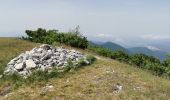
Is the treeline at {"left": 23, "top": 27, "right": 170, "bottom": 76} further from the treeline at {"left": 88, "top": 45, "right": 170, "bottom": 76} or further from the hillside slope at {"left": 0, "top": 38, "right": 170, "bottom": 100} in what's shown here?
the hillside slope at {"left": 0, "top": 38, "right": 170, "bottom": 100}

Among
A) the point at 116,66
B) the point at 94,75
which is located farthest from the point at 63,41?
the point at 94,75

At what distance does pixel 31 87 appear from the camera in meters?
23.9

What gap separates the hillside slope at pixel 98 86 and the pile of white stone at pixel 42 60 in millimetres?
1539

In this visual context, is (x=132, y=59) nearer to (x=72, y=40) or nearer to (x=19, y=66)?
(x=72, y=40)

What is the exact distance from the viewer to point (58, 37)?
4778cm

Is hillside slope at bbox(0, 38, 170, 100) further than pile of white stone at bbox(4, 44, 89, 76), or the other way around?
pile of white stone at bbox(4, 44, 89, 76)

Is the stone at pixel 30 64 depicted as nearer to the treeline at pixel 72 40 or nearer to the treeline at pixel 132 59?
the treeline at pixel 72 40

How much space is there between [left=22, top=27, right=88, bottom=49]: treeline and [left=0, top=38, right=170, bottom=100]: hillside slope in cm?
1615

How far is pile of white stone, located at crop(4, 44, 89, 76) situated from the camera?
89.4 feet

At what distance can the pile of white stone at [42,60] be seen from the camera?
27.2 metres

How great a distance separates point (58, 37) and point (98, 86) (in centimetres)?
2431

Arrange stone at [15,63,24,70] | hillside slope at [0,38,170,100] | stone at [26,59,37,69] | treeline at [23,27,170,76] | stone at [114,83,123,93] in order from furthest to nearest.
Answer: treeline at [23,27,170,76] < stone at [15,63,24,70] < stone at [26,59,37,69] < stone at [114,83,123,93] < hillside slope at [0,38,170,100]

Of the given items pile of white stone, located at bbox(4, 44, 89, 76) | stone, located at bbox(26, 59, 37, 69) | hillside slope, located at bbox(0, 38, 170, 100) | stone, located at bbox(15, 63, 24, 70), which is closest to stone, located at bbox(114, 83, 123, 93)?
hillside slope, located at bbox(0, 38, 170, 100)

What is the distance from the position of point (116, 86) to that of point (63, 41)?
22.3 meters
